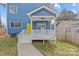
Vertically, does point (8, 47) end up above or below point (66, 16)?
below

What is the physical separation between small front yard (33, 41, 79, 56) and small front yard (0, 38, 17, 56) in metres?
0.18

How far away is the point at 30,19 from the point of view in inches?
157

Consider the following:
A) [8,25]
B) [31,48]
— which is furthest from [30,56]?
[8,25]

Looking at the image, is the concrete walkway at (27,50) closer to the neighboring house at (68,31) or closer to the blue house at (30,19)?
the blue house at (30,19)

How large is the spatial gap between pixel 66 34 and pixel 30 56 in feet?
1.24

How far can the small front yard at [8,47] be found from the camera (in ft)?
13.1

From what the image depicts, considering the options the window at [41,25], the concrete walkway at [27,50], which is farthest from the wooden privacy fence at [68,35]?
the concrete walkway at [27,50]

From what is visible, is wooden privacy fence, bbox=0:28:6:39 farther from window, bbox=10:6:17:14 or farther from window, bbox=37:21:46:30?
window, bbox=37:21:46:30

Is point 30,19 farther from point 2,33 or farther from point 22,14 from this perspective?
point 2,33

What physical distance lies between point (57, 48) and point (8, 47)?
0.43 metres

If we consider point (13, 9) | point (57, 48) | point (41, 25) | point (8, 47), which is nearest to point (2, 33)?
point (8, 47)

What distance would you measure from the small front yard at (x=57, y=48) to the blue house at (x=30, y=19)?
2.5 inches

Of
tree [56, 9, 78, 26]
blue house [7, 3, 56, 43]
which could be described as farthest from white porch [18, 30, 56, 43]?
tree [56, 9, 78, 26]

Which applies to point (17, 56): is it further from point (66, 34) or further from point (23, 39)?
point (66, 34)
